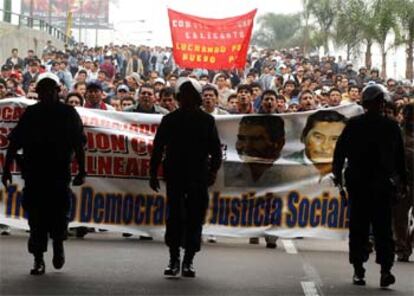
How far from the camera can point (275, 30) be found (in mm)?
89312

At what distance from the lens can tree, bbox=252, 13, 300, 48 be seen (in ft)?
285

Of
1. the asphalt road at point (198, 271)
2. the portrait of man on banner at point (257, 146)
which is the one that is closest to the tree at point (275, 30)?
the portrait of man on banner at point (257, 146)

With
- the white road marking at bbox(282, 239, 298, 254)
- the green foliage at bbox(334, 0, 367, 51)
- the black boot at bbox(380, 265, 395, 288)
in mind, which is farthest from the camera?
the green foliage at bbox(334, 0, 367, 51)

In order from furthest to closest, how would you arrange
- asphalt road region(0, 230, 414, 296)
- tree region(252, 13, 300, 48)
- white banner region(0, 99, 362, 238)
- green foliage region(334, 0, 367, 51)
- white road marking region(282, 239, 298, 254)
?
tree region(252, 13, 300, 48)
green foliage region(334, 0, 367, 51)
white banner region(0, 99, 362, 238)
white road marking region(282, 239, 298, 254)
asphalt road region(0, 230, 414, 296)

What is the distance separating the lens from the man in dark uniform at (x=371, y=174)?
Result: 993 cm

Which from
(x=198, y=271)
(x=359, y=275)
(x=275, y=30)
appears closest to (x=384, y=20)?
(x=198, y=271)

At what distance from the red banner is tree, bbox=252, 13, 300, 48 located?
65069 millimetres

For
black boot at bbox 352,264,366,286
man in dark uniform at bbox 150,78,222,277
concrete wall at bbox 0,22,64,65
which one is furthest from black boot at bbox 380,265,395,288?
concrete wall at bbox 0,22,64,65

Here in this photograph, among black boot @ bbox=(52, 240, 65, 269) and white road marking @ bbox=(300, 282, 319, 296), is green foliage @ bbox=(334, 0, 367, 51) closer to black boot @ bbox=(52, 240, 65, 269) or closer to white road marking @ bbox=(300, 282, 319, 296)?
white road marking @ bbox=(300, 282, 319, 296)

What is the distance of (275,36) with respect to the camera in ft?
292

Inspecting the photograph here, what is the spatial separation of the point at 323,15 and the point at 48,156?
46136 millimetres

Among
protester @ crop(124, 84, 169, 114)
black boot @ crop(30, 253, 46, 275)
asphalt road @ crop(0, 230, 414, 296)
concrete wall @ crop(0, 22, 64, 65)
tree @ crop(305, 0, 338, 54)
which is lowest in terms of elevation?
asphalt road @ crop(0, 230, 414, 296)

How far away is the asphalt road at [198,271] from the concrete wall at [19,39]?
1314 inches

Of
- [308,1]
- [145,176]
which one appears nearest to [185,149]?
[145,176]
